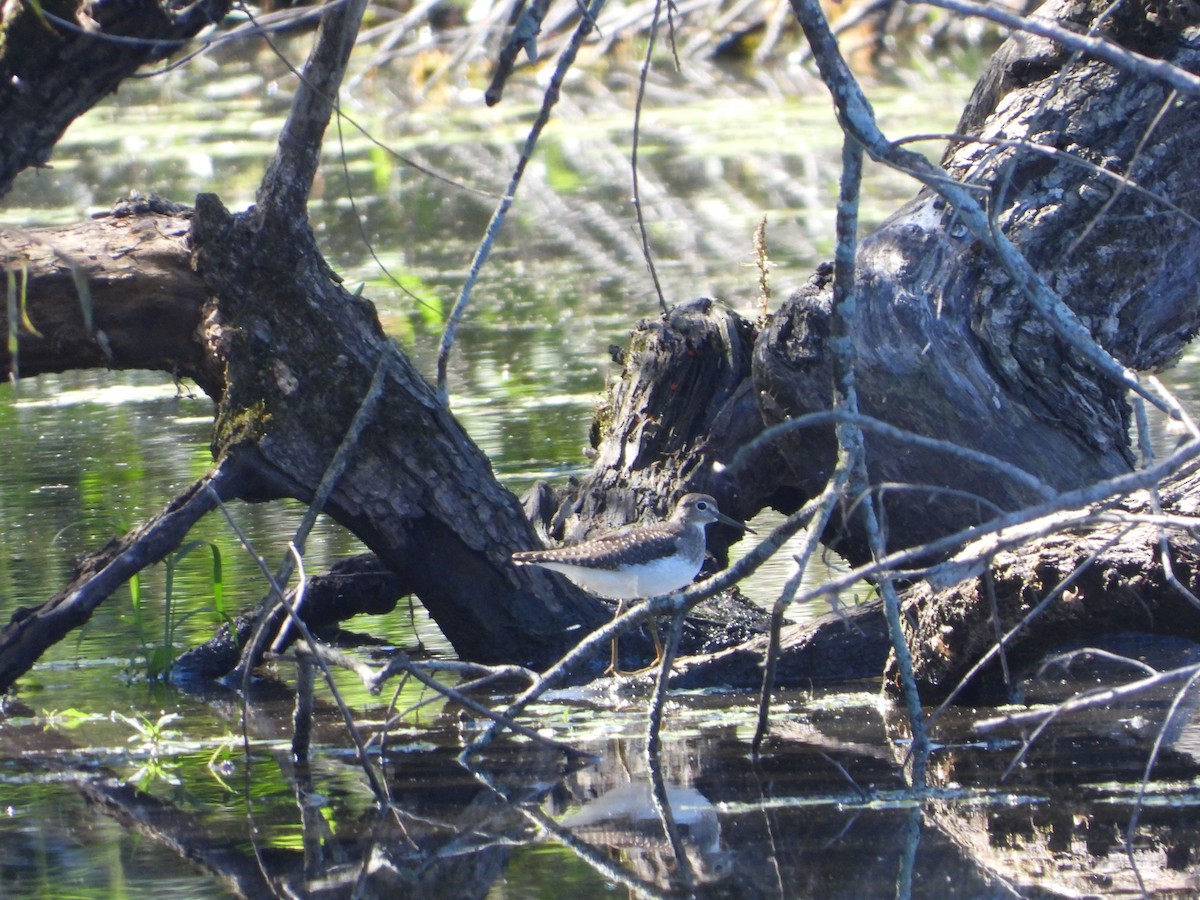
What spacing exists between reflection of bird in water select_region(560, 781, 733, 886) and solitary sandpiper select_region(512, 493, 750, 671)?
1.19 m

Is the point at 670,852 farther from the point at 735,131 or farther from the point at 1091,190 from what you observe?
the point at 735,131

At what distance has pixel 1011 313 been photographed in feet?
18.9

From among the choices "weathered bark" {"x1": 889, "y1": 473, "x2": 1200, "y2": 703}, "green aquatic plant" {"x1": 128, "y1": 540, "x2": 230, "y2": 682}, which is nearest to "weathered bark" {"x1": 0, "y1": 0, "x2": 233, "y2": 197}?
"green aquatic plant" {"x1": 128, "y1": 540, "x2": 230, "y2": 682}

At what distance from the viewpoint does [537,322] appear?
12.1 metres

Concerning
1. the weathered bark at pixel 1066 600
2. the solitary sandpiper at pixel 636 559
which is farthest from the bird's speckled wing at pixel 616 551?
the weathered bark at pixel 1066 600

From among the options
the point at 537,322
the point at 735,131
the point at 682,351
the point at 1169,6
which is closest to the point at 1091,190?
the point at 1169,6

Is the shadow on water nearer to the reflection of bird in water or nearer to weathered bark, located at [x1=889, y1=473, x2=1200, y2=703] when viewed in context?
the reflection of bird in water

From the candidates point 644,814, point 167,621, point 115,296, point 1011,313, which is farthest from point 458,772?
point 1011,313

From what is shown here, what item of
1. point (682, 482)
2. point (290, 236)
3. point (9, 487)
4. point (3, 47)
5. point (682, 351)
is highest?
point (3, 47)

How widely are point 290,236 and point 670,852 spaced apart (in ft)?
7.95

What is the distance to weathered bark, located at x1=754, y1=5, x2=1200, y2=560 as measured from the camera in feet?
18.3

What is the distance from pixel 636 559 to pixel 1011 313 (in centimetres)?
140

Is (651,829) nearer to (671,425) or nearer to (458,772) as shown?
(458,772)

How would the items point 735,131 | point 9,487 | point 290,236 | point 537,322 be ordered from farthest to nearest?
point 735,131 → point 537,322 → point 9,487 → point 290,236
